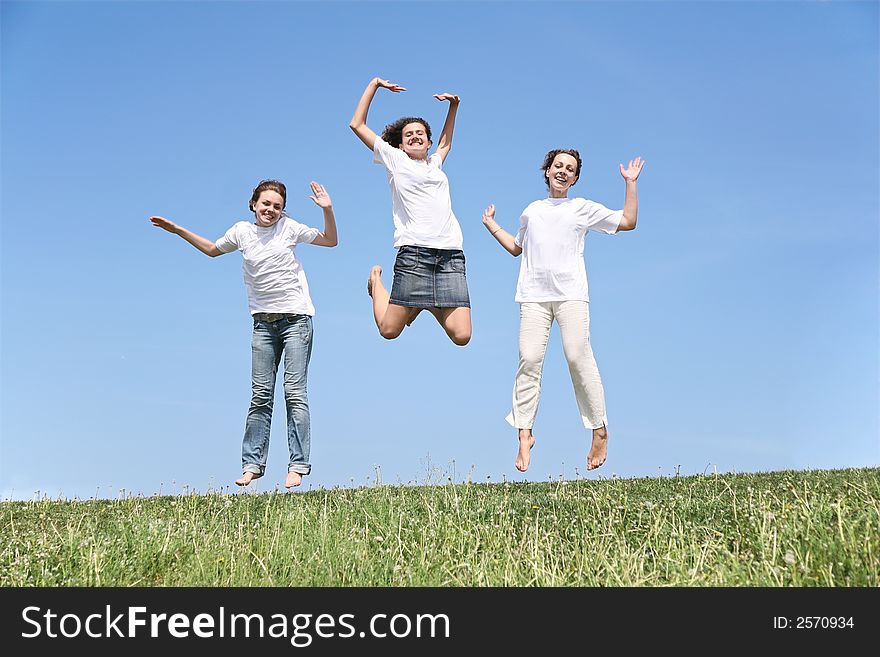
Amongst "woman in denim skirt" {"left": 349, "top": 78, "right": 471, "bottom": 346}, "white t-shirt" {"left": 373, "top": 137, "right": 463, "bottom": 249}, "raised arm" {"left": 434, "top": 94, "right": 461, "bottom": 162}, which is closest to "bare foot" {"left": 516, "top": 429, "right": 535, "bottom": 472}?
"woman in denim skirt" {"left": 349, "top": 78, "right": 471, "bottom": 346}

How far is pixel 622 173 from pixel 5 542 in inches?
259

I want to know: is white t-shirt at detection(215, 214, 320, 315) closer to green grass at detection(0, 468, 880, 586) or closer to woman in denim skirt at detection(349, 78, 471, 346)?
woman in denim skirt at detection(349, 78, 471, 346)

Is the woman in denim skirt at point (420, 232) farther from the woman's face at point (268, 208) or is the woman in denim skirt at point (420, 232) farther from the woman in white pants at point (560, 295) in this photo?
the woman's face at point (268, 208)

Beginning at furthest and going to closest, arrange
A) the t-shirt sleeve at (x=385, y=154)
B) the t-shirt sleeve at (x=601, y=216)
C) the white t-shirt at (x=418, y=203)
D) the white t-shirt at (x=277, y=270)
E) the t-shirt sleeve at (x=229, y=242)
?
the t-shirt sleeve at (x=229, y=242) < the white t-shirt at (x=277, y=270) < the t-shirt sleeve at (x=601, y=216) < the t-shirt sleeve at (x=385, y=154) < the white t-shirt at (x=418, y=203)

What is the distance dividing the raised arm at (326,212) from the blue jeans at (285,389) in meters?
0.83

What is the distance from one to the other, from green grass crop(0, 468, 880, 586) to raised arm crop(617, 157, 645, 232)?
2.61 metres

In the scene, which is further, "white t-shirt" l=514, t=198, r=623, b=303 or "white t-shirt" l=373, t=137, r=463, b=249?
"white t-shirt" l=514, t=198, r=623, b=303

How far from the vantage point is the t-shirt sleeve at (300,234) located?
8578 millimetres

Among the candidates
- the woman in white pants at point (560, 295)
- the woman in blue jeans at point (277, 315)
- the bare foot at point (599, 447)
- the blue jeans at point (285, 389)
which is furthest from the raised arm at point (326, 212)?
the bare foot at point (599, 447)

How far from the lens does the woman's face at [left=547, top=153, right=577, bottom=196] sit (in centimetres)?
861

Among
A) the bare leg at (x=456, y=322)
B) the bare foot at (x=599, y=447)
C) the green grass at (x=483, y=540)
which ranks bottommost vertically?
the green grass at (x=483, y=540)

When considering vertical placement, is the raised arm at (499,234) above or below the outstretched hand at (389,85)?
below

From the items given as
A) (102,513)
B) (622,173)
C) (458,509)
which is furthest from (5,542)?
(622,173)

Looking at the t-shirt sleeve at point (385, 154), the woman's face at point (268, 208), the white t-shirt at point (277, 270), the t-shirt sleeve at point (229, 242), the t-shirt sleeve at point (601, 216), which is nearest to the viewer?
the t-shirt sleeve at point (385, 154)
